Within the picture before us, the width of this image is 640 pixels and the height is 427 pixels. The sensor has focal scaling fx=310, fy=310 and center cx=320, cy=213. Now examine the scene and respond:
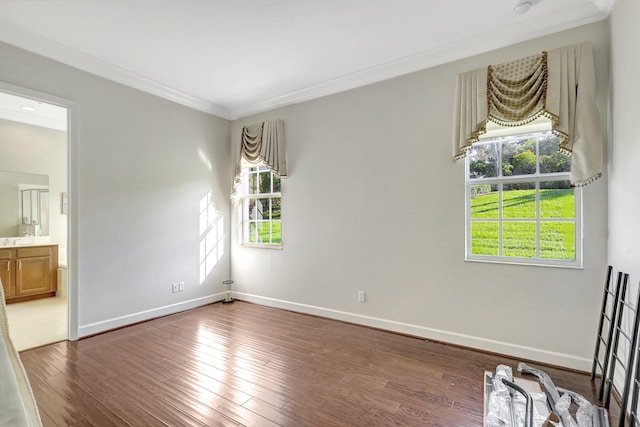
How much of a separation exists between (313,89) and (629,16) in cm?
287

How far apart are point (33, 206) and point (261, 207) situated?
3758 mm

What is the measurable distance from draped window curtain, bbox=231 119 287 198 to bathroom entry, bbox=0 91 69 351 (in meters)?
2.60

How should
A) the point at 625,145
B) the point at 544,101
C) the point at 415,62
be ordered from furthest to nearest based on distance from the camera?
the point at 415,62 → the point at 544,101 → the point at 625,145

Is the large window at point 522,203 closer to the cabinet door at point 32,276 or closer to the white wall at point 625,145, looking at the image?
the white wall at point 625,145

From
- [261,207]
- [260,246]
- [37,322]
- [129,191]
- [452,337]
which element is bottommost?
[37,322]

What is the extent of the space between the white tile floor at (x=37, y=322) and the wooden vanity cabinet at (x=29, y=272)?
0.14 metres

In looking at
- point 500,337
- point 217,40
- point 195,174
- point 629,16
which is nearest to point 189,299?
point 195,174

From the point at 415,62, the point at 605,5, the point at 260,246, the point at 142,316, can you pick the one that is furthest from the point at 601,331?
the point at 142,316

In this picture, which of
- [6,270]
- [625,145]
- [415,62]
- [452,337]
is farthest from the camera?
[6,270]

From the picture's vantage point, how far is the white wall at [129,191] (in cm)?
322

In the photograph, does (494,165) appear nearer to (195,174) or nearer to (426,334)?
(426,334)

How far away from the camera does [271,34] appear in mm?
2848

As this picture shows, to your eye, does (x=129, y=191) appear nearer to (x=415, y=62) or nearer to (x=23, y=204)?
(x=23, y=204)

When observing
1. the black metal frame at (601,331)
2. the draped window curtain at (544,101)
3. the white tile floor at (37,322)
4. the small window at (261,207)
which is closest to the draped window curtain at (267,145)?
the small window at (261,207)
